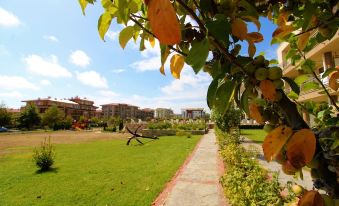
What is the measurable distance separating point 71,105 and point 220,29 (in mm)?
115101

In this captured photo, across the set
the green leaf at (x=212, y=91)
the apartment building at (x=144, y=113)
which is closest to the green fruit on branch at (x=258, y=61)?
the green leaf at (x=212, y=91)

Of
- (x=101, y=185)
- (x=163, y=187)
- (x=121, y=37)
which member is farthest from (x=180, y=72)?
(x=101, y=185)

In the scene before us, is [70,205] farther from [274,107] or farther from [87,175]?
[274,107]

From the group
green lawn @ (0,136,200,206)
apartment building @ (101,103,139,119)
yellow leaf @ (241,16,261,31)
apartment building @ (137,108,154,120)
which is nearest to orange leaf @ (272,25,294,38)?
yellow leaf @ (241,16,261,31)

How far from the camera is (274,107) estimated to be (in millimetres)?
979

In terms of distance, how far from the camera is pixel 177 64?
39.3 inches

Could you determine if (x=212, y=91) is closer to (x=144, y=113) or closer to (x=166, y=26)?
(x=166, y=26)

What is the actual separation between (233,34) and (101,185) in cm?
792

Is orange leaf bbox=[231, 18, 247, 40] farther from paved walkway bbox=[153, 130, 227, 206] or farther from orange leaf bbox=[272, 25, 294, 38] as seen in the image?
paved walkway bbox=[153, 130, 227, 206]

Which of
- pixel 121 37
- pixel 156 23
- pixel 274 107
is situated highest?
pixel 121 37

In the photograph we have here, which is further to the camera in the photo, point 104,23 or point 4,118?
point 4,118

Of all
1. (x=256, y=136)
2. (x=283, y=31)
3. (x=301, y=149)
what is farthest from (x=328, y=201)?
(x=256, y=136)

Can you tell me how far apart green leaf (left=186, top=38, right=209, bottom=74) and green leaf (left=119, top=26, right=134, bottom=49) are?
387 mm

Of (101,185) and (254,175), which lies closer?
(254,175)
